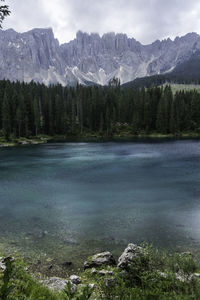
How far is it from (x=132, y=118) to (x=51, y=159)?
8624cm

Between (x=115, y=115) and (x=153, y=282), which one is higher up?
(x=115, y=115)

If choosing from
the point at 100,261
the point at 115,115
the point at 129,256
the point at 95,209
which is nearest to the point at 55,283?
the point at 100,261

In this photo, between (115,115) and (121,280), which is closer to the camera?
(121,280)

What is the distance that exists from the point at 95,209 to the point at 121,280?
13.9 m

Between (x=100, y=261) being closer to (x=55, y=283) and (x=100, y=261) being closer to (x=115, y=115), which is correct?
(x=55, y=283)

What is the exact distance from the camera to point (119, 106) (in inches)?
5325

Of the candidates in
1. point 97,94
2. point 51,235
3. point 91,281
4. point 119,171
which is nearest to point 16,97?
point 97,94

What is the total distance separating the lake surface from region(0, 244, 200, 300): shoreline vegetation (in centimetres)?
228

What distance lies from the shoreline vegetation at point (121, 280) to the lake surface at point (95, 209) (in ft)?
7.48

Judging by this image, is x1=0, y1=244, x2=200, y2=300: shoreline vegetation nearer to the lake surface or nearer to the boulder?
the boulder

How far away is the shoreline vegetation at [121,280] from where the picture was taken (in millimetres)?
7223

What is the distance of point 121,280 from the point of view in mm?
8281

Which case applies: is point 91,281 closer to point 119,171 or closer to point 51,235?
point 51,235

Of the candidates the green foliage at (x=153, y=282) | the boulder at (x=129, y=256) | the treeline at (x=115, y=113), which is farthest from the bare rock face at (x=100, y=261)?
the treeline at (x=115, y=113)
